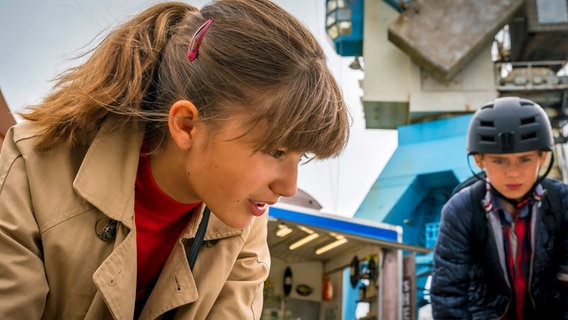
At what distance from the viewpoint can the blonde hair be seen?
1.70 meters

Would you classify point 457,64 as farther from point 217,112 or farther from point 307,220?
point 217,112

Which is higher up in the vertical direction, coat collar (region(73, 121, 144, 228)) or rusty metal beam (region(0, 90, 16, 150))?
rusty metal beam (region(0, 90, 16, 150))

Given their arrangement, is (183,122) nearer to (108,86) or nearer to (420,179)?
(108,86)

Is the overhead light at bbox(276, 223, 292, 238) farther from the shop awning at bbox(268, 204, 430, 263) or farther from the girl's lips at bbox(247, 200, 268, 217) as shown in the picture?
the girl's lips at bbox(247, 200, 268, 217)

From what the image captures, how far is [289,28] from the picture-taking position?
5.89ft

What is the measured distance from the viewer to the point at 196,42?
5.79 ft

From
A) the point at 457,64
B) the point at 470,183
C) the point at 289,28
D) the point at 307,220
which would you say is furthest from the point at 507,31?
the point at 289,28

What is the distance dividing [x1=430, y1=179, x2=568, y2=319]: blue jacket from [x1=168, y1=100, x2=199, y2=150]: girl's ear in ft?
6.26

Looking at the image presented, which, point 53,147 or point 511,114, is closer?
point 53,147

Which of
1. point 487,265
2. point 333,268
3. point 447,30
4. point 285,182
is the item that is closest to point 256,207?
point 285,182

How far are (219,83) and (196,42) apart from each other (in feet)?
0.50

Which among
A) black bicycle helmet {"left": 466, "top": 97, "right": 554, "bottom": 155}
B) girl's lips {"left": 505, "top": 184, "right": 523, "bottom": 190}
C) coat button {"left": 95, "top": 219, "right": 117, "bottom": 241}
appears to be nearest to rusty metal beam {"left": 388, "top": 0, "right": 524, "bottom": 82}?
black bicycle helmet {"left": 466, "top": 97, "right": 554, "bottom": 155}

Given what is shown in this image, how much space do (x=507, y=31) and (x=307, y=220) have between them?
1225 centimetres

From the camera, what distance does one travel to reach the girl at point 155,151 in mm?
1630
